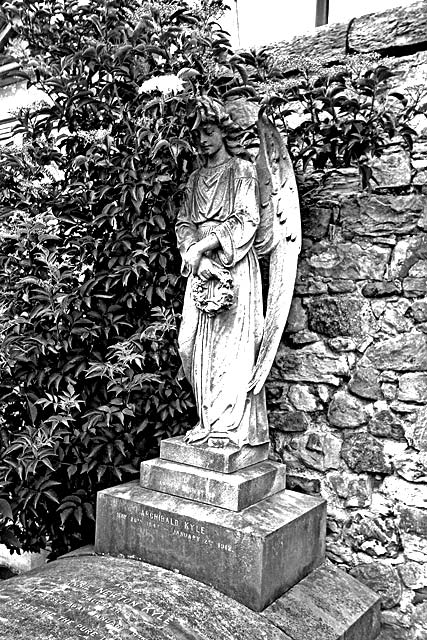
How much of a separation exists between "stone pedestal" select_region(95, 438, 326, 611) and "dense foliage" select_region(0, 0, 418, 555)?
0.34m

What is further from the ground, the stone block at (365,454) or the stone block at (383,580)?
the stone block at (365,454)

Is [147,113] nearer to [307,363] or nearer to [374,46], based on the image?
[374,46]

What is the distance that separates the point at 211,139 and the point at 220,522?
6.41 ft

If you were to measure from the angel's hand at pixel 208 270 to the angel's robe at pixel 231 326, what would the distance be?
38 mm

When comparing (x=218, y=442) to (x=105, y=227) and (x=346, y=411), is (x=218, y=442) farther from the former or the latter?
(x=105, y=227)

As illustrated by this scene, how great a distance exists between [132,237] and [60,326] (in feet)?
2.18

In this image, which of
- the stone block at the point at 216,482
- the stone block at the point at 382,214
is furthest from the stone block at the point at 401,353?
the stone block at the point at 216,482

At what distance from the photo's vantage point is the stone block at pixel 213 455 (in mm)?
3057

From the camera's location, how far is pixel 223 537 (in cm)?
278

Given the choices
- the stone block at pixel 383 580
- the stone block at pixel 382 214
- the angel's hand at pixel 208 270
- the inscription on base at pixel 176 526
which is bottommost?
the stone block at pixel 383 580

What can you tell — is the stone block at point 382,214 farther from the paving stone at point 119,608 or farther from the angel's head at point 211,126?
the paving stone at point 119,608

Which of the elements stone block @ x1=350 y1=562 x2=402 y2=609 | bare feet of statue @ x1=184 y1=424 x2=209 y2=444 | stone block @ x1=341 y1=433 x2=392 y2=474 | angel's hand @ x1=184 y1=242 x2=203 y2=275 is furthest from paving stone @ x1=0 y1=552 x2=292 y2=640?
angel's hand @ x1=184 y1=242 x2=203 y2=275

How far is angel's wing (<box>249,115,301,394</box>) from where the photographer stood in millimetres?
3213

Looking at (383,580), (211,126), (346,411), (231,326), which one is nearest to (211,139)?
(211,126)
